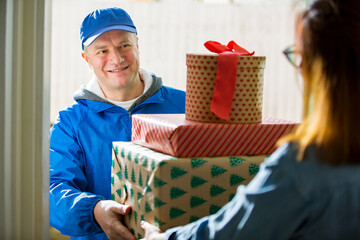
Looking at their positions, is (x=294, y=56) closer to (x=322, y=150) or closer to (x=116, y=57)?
(x=322, y=150)

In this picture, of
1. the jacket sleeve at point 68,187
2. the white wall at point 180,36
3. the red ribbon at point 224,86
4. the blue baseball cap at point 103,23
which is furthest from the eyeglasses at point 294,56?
the white wall at point 180,36

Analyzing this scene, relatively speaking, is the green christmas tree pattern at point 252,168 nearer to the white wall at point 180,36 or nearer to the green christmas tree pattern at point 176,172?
the green christmas tree pattern at point 176,172

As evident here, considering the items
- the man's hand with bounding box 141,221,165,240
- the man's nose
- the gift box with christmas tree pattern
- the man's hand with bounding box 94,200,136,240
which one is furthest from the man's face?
the man's hand with bounding box 141,221,165,240

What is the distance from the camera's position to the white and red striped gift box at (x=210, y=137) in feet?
3.67

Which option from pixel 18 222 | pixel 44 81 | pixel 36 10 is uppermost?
pixel 36 10

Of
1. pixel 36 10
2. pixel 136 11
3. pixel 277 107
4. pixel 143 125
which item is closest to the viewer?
pixel 36 10

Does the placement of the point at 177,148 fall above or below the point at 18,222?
above

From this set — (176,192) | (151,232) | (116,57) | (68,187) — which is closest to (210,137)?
(176,192)

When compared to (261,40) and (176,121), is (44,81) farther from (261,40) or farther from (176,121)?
(261,40)

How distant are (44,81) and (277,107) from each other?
4552 mm

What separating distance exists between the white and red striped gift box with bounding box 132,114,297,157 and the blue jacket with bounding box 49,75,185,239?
0.54 meters

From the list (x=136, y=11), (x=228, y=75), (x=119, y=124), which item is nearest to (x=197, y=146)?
(x=228, y=75)

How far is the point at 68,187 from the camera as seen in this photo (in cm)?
162

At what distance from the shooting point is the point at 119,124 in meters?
1.79
